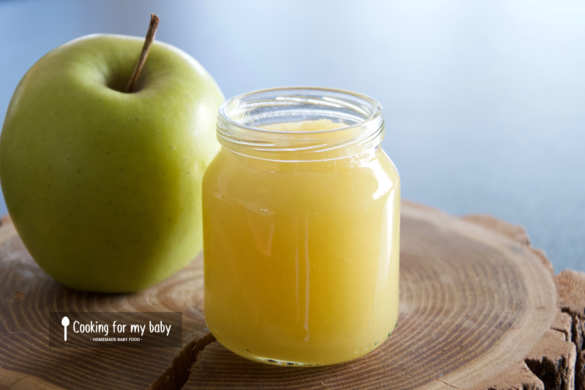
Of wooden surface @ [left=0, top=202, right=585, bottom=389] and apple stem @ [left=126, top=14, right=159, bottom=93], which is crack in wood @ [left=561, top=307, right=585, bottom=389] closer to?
wooden surface @ [left=0, top=202, right=585, bottom=389]

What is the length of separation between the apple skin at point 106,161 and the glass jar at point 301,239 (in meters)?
0.14

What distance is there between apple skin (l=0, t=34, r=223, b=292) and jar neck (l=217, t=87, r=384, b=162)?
113 mm

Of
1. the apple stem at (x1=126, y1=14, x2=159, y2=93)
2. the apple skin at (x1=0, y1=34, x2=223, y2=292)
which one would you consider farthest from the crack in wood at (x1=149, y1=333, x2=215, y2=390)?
the apple stem at (x1=126, y1=14, x2=159, y2=93)

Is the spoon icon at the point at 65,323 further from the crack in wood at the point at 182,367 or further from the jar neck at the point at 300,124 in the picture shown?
the jar neck at the point at 300,124

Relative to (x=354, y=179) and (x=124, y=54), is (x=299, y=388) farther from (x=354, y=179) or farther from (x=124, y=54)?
(x=124, y=54)

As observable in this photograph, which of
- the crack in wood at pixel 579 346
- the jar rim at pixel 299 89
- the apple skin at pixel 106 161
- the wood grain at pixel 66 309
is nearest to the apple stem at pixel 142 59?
the apple skin at pixel 106 161

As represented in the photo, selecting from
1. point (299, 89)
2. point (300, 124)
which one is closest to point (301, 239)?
point (300, 124)

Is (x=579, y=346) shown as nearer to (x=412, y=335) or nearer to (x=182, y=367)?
(x=412, y=335)

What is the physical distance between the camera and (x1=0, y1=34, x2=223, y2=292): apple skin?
1037 millimetres

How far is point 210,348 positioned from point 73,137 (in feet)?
1.25

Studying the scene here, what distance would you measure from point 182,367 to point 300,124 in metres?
0.39

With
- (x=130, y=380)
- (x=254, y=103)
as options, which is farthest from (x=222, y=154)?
(x=130, y=380)

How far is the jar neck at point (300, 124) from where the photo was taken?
2.88ft

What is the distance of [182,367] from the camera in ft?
3.24
